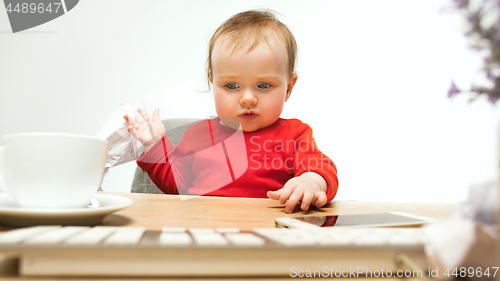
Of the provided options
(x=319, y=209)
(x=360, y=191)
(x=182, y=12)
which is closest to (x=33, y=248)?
(x=319, y=209)

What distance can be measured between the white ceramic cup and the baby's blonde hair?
68cm

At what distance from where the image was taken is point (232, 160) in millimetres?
965

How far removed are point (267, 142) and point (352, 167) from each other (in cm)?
101

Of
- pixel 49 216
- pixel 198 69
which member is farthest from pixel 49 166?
pixel 198 69

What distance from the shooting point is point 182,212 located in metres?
0.46

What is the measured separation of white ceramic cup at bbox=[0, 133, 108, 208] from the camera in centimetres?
31

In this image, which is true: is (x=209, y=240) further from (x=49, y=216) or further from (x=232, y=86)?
(x=232, y=86)

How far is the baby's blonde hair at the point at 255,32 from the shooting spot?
3.15ft

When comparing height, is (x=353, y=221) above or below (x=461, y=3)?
below

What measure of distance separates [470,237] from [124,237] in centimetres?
20

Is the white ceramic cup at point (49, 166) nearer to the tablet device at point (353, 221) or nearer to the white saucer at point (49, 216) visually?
the white saucer at point (49, 216)

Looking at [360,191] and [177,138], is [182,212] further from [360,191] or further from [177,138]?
[360,191]

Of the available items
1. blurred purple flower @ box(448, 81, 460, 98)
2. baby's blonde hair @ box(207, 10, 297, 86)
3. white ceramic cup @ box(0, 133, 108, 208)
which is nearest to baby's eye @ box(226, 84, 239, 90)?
baby's blonde hair @ box(207, 10, 297, 86)

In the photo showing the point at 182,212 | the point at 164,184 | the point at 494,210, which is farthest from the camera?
the point at 164,184
